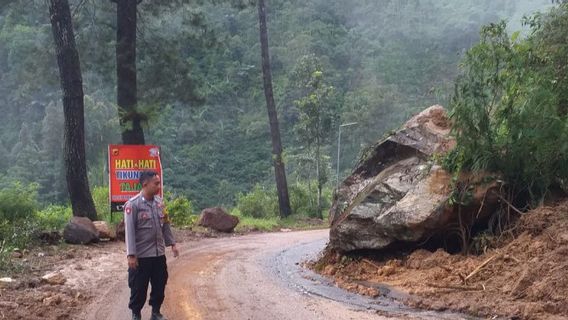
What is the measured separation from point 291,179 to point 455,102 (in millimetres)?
34220

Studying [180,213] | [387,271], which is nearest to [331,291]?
[387,271]

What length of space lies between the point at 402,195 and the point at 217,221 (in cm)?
1003

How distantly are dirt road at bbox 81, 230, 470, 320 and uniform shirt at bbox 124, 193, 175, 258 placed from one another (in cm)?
92

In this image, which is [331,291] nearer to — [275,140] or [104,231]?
[104,231]

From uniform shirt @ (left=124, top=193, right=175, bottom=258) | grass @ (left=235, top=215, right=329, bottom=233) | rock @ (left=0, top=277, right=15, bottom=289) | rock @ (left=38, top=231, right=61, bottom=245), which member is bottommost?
grass @ (left=235, top=215, right=329, bottom=233)

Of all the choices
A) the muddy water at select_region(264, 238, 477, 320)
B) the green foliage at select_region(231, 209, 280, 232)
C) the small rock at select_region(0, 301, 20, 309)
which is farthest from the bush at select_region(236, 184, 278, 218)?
the small rock at select_region(0, 301, 20, 309)

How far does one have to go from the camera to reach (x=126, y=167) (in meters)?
17.4

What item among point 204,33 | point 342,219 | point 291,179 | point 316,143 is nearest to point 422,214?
point 342,219

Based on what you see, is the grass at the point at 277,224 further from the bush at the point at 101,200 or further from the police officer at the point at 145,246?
the police officer at the point at 145,246

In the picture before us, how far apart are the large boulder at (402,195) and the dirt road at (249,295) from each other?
123 cm

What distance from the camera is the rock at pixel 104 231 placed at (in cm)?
1519

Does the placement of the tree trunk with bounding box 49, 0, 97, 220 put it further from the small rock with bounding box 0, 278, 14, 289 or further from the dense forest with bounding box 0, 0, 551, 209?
the small rock with bounding box 0, 278, 14, 289

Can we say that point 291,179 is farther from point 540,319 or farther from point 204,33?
point 540,319

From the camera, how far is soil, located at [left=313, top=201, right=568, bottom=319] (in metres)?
7.21
